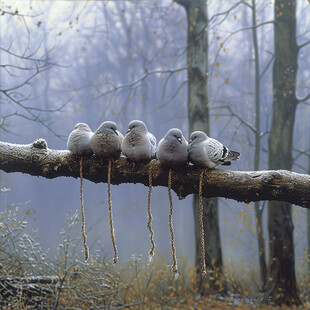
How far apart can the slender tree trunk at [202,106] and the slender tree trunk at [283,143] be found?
24.7 inches

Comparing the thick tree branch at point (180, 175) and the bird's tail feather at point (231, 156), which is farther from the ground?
the bird's tail feather at point (231, 156)

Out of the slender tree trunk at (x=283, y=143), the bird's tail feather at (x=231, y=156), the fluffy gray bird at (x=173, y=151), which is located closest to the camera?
the fluffy gray bird at (x=173, y=151)

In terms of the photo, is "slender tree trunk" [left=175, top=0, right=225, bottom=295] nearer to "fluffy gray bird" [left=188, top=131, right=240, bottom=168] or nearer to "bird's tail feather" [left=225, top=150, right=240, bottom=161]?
"bird's tail feather" [left=225, top=150, right=240, bottom=161]

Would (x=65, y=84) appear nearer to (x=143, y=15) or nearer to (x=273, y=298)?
(x=143, y=15)

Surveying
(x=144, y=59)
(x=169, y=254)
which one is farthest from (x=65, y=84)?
(x=169, y=254)

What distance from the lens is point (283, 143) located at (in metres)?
4.22

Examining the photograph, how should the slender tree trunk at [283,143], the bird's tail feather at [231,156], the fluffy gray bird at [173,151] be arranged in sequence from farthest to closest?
the slender tree trunk at [283,143], the bird's tail feather at [231,156], the fluffy gray bird at [173,151]

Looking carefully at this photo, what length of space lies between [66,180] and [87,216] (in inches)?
24.1

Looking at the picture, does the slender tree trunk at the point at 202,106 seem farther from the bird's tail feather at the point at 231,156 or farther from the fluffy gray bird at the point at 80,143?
the fluffy gray bird at the point at 80,143

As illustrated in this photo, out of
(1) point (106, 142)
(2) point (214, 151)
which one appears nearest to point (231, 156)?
(2) point (214, 151)

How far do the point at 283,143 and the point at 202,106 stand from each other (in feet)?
3.42

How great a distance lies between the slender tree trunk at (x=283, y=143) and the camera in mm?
4082

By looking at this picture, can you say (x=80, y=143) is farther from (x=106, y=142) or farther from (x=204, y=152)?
(x=204, y=152)

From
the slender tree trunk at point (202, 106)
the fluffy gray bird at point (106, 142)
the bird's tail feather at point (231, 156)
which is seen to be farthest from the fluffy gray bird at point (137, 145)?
the slender tree trunk at point (202, 106)
